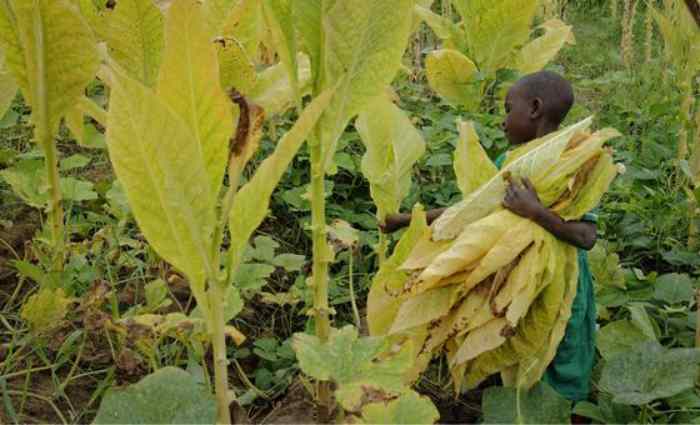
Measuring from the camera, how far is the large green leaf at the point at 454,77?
320 cm

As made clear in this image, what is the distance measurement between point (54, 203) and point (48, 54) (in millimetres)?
335

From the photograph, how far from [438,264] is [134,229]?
1.17 m

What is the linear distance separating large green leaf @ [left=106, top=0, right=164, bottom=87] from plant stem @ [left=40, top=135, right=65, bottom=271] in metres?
0.26

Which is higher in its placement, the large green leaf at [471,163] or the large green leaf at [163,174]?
the large green leaf at [163,174]

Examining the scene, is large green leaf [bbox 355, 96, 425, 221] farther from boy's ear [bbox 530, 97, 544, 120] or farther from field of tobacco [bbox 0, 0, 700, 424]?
boy's ear [bbox 530, 97, 544, 120]

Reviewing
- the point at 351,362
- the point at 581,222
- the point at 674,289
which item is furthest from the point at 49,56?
the point at 674,289

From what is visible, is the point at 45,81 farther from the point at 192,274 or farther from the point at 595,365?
the point at 595,365

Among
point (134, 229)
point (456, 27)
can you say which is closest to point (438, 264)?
point (134, 229)

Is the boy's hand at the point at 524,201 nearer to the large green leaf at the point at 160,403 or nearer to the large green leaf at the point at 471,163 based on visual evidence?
the large green leaf at the point at 471,163

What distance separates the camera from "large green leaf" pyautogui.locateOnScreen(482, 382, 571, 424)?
1480mm

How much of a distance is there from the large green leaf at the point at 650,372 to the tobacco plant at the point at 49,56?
1.26 m

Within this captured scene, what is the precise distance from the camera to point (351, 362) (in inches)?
48.5

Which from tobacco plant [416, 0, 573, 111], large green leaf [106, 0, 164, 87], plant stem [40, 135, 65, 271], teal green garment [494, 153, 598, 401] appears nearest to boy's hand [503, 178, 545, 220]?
teal green garment [494, 153, 598, 401]

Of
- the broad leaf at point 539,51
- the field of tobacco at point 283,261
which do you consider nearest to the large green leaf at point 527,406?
the field of tobacco at point 283,261
